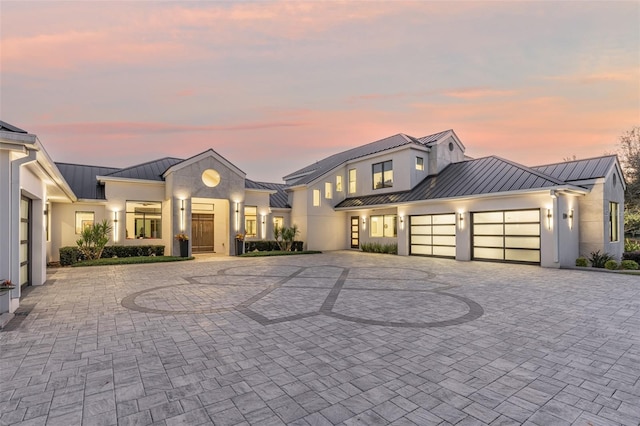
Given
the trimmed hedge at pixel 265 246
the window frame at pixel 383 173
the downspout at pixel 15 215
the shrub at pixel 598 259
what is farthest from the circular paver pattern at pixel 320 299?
the window frame at pixel 383 173

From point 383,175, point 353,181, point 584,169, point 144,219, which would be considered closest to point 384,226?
point 383,175

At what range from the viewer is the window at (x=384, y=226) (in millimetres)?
20222

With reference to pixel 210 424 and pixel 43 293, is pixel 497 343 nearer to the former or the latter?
pixel 210 424

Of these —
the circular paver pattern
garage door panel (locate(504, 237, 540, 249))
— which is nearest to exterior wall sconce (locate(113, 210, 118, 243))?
the circular paver pattern

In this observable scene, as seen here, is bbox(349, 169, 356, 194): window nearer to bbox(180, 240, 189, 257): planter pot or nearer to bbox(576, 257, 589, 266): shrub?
bbox(180, 240, 189, 257): planter pot

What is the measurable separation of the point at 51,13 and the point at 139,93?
590 cm

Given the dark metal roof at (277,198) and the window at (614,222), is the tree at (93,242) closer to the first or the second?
the dark metal roof at (277,198)

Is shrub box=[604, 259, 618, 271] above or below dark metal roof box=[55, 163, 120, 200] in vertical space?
below

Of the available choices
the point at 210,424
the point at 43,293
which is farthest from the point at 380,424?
the point at 43,293

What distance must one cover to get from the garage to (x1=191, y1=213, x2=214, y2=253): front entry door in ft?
56.4

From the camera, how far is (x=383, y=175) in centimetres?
2145

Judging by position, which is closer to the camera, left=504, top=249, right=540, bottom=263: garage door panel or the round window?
left=504, top=249, right=540, bottom=263: garage door panel

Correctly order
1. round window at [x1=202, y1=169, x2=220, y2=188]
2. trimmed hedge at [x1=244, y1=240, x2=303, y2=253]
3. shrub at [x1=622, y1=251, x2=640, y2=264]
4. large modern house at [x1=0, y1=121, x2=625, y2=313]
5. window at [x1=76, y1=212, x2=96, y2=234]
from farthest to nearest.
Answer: trimmed hedge at [x1=244, y1=240, x2=303, y2=253] → round window at [x1=202, y1=169, x2=220, y2=188] → window at [x1=76, y1=212, x2=96, y2=234] → shrub at [x1=622, y1=251, x2=640, y2=264] → large modern house at [x1=0, y1=121, x2=625, y2=313]

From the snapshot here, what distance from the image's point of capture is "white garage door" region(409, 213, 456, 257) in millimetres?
17000
